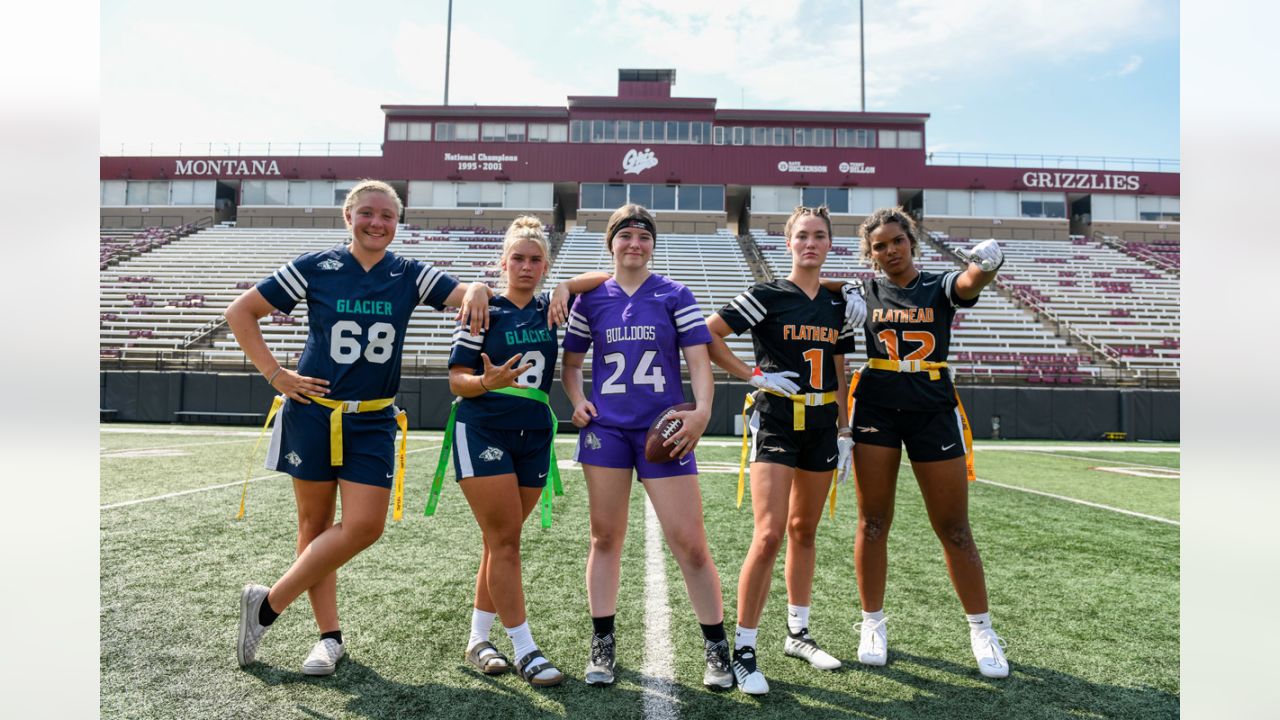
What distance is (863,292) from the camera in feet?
11.3

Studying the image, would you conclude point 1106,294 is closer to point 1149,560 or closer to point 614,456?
point 1149,560

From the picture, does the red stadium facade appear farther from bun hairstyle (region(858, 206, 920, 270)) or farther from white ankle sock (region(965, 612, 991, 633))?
white ankle sock (region(965, 612, 991, 633))

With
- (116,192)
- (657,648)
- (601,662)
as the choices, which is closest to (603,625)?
(601,662)

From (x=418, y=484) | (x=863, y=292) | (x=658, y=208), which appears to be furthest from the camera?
(x=658, y=208)

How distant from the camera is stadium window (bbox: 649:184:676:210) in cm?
2733

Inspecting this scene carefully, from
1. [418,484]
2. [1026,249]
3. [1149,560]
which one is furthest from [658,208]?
[1149,560]

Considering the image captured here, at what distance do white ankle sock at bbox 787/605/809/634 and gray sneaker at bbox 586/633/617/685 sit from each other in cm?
83

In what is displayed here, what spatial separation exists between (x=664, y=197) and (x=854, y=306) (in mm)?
25034

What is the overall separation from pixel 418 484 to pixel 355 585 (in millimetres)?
3671

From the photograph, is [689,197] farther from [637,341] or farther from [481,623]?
[481,623]

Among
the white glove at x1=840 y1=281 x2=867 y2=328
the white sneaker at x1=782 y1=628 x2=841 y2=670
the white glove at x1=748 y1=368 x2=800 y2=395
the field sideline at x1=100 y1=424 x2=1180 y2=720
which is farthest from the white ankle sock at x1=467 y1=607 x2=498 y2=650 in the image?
the white glove at x1=840 y1=281 x2=867 y2=328

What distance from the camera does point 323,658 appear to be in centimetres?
286

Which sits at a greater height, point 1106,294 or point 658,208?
point 658,208

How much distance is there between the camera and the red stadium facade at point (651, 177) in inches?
1068
